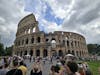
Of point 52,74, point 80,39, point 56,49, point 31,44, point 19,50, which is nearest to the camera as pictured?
point 52,74

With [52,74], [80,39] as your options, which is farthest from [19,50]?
[52,74]

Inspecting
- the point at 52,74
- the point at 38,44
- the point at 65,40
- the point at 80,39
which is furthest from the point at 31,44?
the point at 52,74

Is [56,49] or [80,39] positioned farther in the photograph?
[80,39]

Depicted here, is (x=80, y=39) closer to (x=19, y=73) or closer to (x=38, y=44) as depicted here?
(x=38, y=44)

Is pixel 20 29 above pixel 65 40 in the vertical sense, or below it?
above

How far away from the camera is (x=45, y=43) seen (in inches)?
2136

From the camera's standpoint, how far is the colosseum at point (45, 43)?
177 ft

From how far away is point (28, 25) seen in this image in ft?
209

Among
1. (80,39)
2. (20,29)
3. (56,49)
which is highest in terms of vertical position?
(20,29)

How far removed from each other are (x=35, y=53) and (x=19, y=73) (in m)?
50.3

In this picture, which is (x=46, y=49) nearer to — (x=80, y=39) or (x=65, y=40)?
(x=65, y=40)

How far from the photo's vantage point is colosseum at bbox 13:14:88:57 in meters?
53.9

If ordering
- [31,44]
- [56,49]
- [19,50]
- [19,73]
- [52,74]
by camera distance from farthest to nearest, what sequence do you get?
[19,50], [31,44], [56,49], [52,74], [19,73]

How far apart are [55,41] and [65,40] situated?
3.82 meters
